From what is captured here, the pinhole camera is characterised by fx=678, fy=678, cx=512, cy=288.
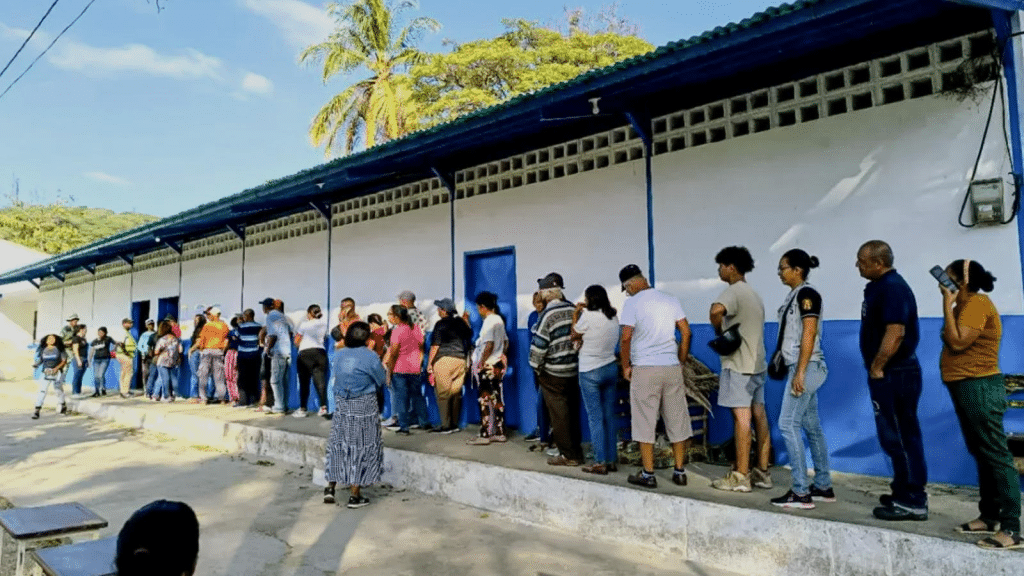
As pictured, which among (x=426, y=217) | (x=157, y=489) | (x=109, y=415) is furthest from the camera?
(x=109, y=415)

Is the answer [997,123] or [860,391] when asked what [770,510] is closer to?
[860,391]

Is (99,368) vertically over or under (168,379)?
over

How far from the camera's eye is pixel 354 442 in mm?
6277

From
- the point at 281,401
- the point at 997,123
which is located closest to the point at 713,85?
the point at 997,123

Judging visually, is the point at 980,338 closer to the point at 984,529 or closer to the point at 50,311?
the point at 984,529

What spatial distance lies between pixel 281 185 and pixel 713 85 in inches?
251

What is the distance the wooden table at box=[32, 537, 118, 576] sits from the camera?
8.70 feet

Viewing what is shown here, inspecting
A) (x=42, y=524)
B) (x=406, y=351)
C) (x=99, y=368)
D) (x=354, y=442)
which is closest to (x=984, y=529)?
(x=354, y=442)

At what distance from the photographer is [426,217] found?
9.56 meters

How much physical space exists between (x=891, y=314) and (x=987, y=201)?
5.01 feet

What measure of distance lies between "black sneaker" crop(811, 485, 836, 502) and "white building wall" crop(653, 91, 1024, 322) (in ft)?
4.98

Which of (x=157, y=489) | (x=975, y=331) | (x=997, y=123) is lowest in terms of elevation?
(x=157, y=489)

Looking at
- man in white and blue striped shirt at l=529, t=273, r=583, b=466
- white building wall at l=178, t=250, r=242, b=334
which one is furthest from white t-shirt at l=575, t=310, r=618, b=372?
white building wall at l=178, t=250, r=242, b=334

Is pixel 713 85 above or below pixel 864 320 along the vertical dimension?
Result: above
